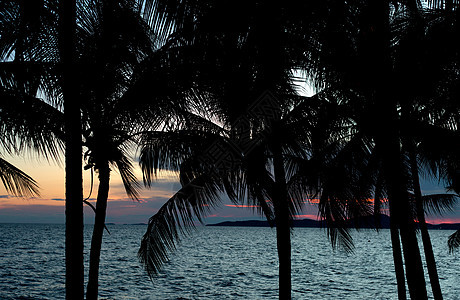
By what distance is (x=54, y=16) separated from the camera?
5.81 metres

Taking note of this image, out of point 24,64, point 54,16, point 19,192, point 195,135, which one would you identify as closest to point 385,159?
point 195,135

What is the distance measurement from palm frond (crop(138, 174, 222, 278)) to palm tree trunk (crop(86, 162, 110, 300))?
161cm

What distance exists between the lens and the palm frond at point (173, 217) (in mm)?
7656

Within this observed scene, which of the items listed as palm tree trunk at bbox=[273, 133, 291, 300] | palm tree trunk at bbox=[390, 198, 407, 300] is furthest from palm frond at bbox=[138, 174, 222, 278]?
palm tree trunk at bbox=[390, 198, 407, 300]

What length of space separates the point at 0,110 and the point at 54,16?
300 cm

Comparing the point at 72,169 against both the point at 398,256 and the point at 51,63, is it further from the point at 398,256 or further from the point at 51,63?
the point at 398,256

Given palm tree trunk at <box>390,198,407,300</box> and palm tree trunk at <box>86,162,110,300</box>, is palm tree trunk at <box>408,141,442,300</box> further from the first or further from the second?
palm tree trunk at <box>86,162,110,300</box>

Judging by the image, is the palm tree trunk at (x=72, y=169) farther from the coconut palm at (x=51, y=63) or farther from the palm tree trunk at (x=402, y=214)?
the palm tree trunk at (x=402, y=214)

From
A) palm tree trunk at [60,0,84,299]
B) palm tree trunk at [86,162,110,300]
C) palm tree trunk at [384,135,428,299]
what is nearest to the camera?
palm tree trunk at [60,0,84,299]

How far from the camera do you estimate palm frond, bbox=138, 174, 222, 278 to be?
7656 millimetres

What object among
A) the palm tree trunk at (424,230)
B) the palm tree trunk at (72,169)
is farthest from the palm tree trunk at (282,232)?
→ the palm tree trunk at (424,230)

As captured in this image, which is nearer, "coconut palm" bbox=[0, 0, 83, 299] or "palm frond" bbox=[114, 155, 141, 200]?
"coconut palm" bbox=[0, 0, 83, 299]

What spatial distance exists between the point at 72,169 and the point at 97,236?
480cm

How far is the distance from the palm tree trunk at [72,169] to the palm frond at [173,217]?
2882mm
